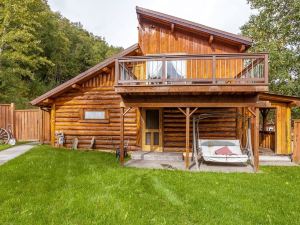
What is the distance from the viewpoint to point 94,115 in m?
14.2

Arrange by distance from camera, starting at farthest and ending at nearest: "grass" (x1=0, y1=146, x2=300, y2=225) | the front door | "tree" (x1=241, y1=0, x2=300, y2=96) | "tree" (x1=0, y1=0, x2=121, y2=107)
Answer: "tree" (x1=241, y1=0, x2=300, y2=96) < "tree" (x1=0, y1=0, x2=121, y2=107) < the front door < "grass" (x1=0, y1=146, x2=300, y2=225)

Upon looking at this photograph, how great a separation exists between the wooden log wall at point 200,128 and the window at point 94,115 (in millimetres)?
3345

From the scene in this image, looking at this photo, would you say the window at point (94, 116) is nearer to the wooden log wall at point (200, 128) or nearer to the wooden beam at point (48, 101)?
the wooden beam at point (48, 101)

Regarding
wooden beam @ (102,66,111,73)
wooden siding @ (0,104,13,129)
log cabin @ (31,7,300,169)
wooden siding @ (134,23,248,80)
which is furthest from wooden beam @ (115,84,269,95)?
wooden siding @ (0,104,13,129)

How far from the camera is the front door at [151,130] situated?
44.2 feet

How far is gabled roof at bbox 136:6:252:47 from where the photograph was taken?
12359 mm

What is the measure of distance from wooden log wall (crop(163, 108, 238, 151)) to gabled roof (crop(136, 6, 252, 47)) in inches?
129

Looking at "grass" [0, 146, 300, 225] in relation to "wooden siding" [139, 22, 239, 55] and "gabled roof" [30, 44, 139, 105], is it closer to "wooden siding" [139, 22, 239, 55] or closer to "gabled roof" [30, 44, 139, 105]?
"gabled roof" [30, 44, 139, 105]

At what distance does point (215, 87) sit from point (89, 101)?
7.33m

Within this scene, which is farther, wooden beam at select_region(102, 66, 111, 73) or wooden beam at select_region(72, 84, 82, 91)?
wooden beam at select_region(72, 84, 82, 91)

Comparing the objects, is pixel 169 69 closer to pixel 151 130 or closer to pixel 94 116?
pixel 151 130

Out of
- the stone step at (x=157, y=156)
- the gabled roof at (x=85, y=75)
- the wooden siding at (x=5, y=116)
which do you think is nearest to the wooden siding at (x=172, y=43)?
the gabled roof at (x=85, y=75)

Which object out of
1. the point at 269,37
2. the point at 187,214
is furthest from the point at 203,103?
the point at 269,37

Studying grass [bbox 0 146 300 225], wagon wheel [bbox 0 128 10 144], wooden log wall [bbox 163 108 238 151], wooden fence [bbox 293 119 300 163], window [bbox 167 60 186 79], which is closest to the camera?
grass [bbox 0 146 300 225]
